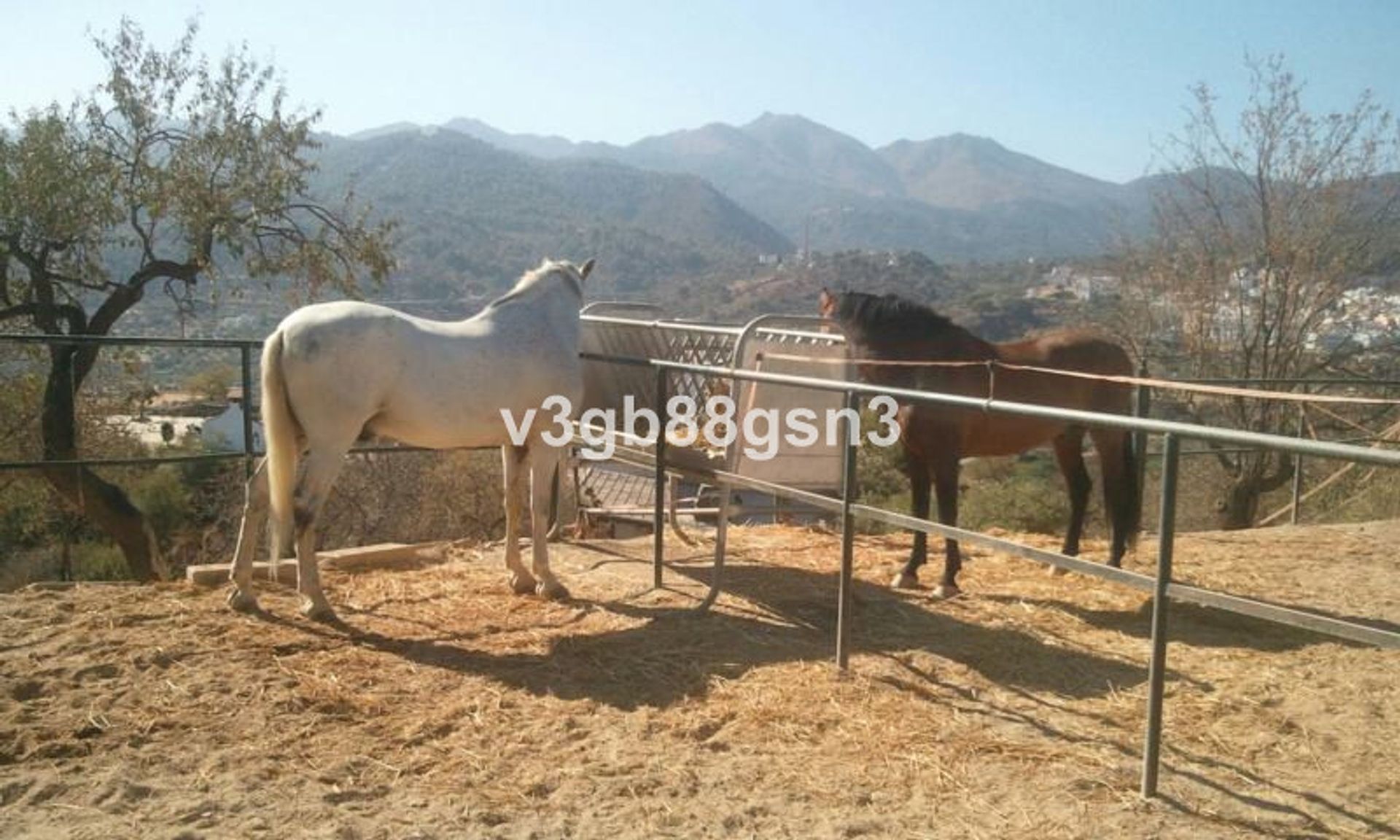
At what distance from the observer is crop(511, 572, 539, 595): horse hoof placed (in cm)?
526

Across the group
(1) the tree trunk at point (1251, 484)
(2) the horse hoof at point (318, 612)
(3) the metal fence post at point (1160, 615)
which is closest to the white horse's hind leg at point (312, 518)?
(2) the horse hoof at point (318, 612)

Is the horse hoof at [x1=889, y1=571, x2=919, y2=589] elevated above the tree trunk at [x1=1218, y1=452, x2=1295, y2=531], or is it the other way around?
the horse hoof at [x1=889, y1=571, x2=919, y2=589]

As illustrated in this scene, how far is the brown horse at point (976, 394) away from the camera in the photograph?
18.0 feet

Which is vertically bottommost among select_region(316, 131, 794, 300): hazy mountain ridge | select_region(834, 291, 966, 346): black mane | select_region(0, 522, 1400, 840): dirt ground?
select_region(0, 522, 1400, 840): dirt ground

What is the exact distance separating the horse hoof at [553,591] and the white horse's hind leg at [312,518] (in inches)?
43.6

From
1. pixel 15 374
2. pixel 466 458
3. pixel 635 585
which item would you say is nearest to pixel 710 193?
pixel 466 458

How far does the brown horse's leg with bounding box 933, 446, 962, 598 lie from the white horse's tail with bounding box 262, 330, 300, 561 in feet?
11.4

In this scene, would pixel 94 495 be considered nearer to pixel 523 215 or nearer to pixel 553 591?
pixel 553 591

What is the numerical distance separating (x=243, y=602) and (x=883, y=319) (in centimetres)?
383

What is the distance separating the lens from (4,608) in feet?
14.2

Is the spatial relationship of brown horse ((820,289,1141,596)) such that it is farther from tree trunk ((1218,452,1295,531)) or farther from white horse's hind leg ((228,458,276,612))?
tree trunk ((1218,452,1295,531))

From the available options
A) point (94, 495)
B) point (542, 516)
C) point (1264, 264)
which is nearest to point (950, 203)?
point (1264, 264)

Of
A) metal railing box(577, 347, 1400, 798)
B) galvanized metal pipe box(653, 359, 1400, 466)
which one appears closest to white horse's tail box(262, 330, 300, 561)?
metal railing box(577, 347, 1400, 798)

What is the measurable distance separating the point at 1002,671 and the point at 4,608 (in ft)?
15.3
